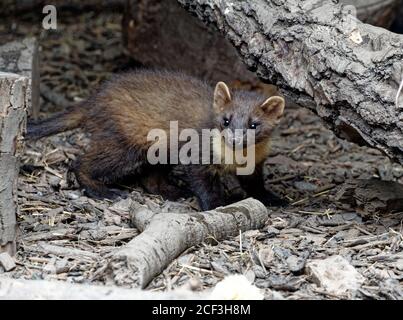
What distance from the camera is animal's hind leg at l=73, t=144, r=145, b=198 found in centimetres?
735

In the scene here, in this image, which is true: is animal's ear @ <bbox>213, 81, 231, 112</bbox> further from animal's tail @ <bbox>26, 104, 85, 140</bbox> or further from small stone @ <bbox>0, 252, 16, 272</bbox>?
small stone @ <bbox>0, 252, 16, 272</bbox>

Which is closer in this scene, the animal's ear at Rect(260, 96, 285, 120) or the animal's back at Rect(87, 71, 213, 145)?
the animal's ear at Rect(260, 96, 285, 120)

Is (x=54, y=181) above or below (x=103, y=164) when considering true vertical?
below

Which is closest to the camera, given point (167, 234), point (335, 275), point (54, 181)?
point (335, 275)

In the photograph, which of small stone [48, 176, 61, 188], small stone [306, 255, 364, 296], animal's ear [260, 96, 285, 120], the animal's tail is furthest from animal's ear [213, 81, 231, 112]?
small stone [306, 255, 364, 296]

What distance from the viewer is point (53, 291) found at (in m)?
4.32

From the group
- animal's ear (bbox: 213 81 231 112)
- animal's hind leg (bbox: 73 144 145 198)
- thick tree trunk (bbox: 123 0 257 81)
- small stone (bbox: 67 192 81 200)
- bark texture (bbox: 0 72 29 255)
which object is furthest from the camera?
thick tree trunk (bbox: 123 0 257 81)

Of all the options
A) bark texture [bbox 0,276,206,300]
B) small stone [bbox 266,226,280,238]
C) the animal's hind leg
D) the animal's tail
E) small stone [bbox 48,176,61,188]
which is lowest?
small stone [bbox 266,226,280,238]

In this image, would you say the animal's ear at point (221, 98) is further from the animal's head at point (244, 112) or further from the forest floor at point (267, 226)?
the forest floor at point (267, 226)

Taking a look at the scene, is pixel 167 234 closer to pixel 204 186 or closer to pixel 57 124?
pixel 204 186

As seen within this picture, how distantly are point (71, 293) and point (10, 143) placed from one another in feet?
4.35

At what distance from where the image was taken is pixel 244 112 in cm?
712

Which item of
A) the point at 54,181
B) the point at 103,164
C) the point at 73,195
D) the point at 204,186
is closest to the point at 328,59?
the point at 204,186

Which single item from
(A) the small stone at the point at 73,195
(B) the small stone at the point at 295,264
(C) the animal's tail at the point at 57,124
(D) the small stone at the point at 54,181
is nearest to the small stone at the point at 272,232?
(B) the small stone at the point at 295,264
